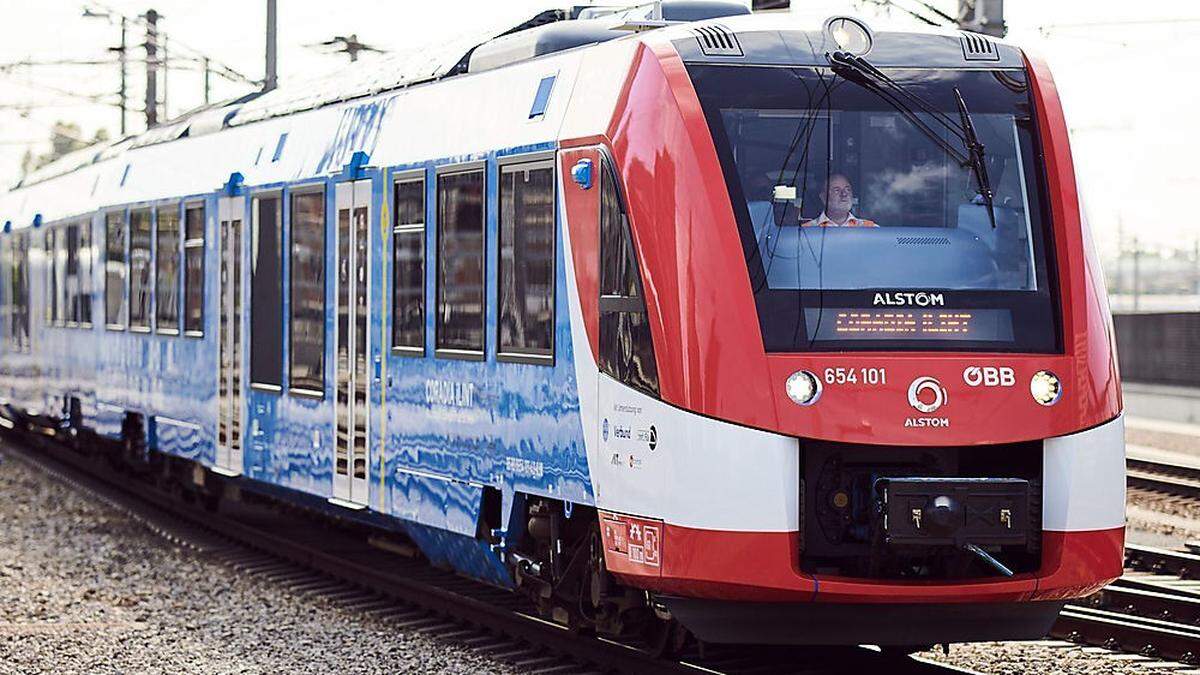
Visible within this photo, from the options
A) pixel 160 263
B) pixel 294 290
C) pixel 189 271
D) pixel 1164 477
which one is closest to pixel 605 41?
pixel 294 290

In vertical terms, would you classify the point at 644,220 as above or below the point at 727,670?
above

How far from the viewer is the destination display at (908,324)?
8430 mm

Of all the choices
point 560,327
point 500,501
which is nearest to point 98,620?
point 500,501

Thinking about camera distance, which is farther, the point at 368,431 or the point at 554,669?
the point at 368,431

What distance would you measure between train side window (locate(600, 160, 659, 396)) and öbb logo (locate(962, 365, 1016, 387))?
1227 millimetres

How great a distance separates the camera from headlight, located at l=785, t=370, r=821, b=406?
8.26 meters

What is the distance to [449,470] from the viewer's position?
35.7 ft

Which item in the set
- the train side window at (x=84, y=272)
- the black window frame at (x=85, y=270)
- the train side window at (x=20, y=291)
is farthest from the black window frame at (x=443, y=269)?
the train side window at (x=20, y=291)

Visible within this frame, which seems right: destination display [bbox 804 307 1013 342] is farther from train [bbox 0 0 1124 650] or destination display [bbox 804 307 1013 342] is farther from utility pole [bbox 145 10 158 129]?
utility pole [bbox 145 10 158 129]

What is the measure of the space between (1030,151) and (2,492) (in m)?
14.5

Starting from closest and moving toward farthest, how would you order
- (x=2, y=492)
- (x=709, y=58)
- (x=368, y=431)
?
(x=709, y=58) < (x=368, y=431) < (x=2, y=492)

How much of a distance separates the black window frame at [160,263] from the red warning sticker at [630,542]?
26.3 ft

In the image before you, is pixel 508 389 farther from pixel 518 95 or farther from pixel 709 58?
pixel 709 58

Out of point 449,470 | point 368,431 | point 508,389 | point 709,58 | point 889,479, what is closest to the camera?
point 889,479
